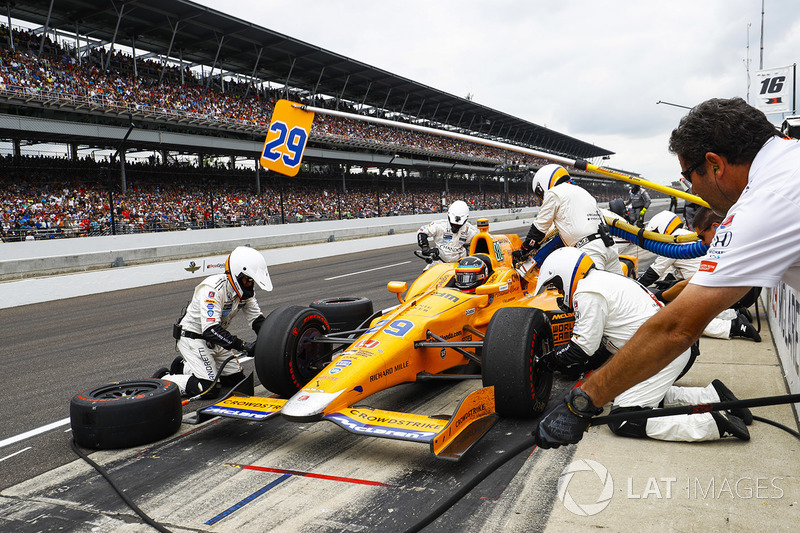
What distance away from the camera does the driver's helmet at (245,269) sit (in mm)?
5383

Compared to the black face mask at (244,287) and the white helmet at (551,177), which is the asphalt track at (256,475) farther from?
the white helmet at (551,177)

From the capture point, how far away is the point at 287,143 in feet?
23.8

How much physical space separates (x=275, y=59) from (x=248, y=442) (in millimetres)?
35206

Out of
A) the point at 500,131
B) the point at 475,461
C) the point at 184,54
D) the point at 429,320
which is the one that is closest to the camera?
the point at 475,461

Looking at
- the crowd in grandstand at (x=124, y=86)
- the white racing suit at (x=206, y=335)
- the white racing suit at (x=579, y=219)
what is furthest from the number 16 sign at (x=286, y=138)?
the crowd in grandstand at (x=124, y=86)

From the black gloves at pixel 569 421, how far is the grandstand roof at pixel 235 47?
29.5 meters

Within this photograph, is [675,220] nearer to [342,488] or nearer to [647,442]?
[647,442]

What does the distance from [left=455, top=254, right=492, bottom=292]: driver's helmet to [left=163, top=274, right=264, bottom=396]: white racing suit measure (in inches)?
79.5

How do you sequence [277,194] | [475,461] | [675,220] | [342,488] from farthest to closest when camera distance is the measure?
1. [277,194]
2. [675,220]
3. [475,461]
4. [342,488]

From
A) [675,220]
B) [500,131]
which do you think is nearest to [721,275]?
[675,220]

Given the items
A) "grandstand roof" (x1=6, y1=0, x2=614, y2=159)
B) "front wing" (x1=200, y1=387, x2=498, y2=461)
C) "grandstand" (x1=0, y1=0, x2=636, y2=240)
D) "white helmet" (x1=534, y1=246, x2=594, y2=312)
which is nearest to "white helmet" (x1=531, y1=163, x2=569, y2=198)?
"white helmet" (x1=534, y1=246, x2=594, y2=312)

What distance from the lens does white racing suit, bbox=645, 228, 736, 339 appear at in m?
6.80

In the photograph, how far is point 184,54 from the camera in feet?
107

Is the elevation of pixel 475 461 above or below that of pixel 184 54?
below
